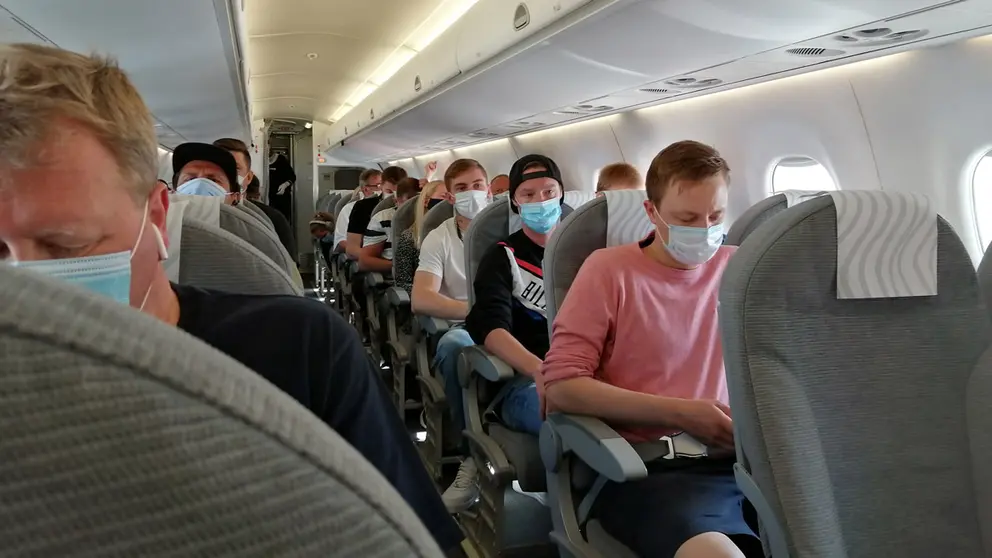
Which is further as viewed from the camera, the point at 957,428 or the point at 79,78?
the point at 957,428

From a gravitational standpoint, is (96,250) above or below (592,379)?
above

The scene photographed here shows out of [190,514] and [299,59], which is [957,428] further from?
[299,59]

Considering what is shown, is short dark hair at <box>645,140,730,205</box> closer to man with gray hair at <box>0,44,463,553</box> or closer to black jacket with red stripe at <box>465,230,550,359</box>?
black jacket with red stripe at <box>465,230,550,359</box>

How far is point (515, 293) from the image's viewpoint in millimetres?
3227

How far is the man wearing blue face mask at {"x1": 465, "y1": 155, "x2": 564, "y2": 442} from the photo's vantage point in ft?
9.62

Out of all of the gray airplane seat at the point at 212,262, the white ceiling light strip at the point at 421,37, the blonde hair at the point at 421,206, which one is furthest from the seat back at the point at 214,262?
the white ceiling light strip at the point at 421,37

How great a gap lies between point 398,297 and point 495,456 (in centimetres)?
190

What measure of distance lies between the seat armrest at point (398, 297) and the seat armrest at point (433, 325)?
0.44 metres

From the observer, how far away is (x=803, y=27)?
3.15 m

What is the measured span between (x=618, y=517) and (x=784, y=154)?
344 centimetres

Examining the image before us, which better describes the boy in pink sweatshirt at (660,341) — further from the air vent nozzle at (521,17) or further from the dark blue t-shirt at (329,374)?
the air vent nozzle at (521,17)

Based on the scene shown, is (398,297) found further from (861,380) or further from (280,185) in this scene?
(280,185)

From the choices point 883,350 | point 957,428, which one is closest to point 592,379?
point 883,350

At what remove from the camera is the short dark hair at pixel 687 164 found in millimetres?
2225
